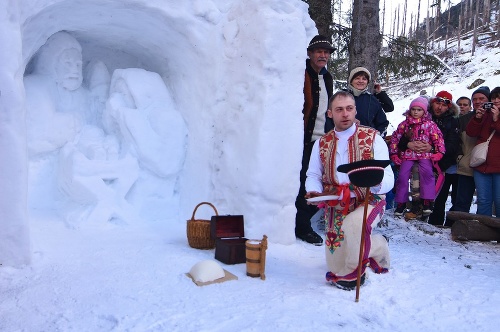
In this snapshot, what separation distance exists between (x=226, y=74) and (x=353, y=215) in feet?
6.20

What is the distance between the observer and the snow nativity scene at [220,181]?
240 centimetres

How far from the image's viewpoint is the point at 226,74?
3924 millimetres

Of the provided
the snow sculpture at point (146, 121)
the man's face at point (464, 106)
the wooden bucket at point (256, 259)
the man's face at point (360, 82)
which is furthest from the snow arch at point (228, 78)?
the man's face at point (464, 106)

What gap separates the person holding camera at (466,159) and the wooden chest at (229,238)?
2.42 meters

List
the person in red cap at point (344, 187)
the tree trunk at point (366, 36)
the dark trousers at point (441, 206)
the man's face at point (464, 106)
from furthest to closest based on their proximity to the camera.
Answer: the tree trunk at point (366, 36) < the man's face at point (464, 106) < the dark trousers at point (441, 206) < the person in red cap at point (344, 187)

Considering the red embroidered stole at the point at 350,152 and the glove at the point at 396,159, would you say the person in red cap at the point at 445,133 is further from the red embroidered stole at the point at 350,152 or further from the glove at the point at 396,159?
the red embroidered stole at the point at 350,152

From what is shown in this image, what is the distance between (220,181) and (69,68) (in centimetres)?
167

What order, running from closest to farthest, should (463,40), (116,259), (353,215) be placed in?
(353,215) < (116,259) < (463,40)

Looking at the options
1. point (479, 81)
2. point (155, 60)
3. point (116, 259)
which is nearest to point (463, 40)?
point (479, 81)

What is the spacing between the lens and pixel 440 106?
179 inches

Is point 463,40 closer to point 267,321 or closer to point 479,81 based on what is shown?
point 479,81

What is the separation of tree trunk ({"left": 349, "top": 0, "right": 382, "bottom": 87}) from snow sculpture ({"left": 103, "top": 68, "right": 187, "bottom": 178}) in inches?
96.9

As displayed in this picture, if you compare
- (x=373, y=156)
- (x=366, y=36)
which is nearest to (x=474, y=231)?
(x=373, y=156)

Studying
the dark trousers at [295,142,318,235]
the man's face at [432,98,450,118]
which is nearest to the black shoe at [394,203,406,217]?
the man's face at [432,98,450,118]
